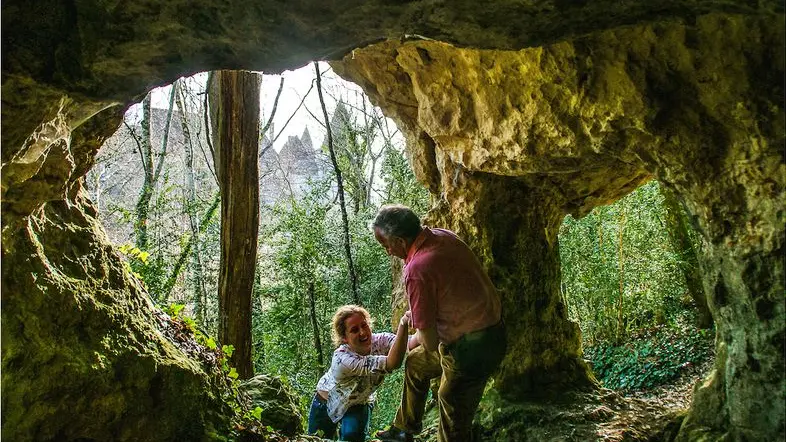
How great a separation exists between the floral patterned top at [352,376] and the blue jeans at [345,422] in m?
0.08

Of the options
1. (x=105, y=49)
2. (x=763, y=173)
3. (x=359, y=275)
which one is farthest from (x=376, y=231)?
(x=359, y=275)

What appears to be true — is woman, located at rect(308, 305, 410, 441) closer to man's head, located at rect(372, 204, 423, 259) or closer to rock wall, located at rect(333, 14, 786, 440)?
man's head, located at rect(372, 204, 423, 259)

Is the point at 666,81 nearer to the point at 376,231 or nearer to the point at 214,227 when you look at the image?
the point at 376,231

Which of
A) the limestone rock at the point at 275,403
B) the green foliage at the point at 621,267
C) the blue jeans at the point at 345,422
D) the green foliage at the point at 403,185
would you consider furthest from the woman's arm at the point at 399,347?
the green foliage at the point at 403,185

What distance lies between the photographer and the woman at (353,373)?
4246 millimetres

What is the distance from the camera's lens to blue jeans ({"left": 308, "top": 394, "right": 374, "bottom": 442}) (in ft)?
14.7

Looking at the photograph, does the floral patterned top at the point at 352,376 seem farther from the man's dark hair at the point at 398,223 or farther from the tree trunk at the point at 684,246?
the tree trunk at the point at 684,246

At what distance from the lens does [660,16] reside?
245cm

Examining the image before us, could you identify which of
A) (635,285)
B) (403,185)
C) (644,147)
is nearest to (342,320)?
(644,147)

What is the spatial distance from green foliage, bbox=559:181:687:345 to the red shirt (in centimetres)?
579

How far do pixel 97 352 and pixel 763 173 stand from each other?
3.76 metres

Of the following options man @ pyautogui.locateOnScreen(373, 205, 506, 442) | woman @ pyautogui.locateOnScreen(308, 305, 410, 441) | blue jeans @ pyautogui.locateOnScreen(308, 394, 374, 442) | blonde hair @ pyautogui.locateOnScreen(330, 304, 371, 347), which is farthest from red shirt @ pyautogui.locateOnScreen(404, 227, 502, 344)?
blue jeans @ pyautogui.locateOnScreen(308, 394, 374, 442)

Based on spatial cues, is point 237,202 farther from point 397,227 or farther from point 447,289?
point 447,289

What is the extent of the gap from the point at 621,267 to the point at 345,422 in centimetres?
605
